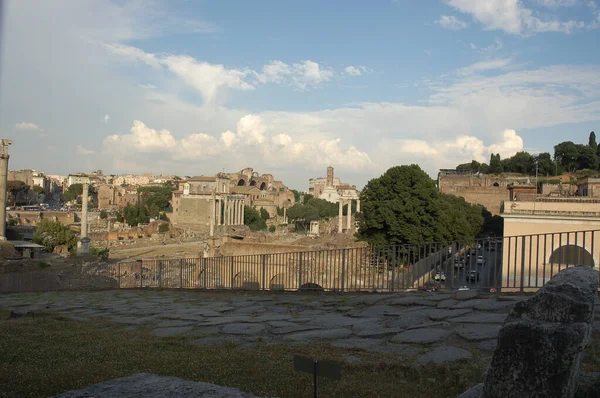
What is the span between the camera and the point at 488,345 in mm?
5094

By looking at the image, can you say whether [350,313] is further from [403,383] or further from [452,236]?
[452,236]

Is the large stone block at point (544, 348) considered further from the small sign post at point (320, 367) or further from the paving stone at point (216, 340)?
the paving stone at point (216, 340)

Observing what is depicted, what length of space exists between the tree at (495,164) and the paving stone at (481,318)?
8947 cm

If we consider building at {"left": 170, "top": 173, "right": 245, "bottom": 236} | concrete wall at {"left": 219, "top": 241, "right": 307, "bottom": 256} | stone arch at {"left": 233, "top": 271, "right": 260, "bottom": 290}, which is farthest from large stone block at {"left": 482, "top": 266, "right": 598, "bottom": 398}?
building at {"left": 170, "top": 173, "right": 245, "bottom": 236}

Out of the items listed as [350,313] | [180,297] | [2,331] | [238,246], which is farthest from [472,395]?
[238,246]

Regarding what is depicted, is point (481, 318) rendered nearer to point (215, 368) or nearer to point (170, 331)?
point (215, 368)

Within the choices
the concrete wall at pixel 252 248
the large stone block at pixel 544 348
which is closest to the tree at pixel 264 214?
the concrete wall at pixel 252 248

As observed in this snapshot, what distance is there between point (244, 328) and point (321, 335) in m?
1.27

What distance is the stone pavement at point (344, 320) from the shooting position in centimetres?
546

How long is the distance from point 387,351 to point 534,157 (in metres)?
88.0

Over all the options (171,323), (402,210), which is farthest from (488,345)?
(402,210)

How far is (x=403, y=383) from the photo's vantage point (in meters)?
4.21

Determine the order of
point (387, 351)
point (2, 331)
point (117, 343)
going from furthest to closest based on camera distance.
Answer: point (2, 331) → point (117, 343) → point (387, 351)

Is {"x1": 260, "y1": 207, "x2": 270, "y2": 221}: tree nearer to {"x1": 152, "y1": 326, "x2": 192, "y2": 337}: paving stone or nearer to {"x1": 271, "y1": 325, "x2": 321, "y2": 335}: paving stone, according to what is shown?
{"x1": 152, "y1": 326, "x2": 192, "y2": 337}: paving stone
